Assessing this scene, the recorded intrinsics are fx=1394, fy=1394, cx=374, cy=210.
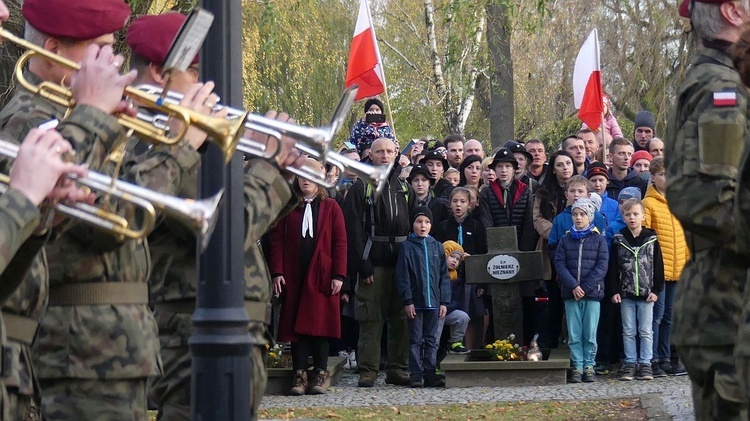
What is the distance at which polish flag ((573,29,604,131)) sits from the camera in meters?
16.4

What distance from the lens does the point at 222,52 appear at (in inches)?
230

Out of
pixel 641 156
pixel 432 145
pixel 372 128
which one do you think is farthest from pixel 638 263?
pixel 432 145

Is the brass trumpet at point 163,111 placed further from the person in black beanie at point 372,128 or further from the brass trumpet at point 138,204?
the person in black beanie at point 372,128

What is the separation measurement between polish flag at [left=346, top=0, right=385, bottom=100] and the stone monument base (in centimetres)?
472

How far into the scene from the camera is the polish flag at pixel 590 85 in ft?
53.8

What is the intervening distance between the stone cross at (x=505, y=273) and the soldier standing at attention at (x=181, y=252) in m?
6.97

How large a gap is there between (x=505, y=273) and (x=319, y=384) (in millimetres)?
2035

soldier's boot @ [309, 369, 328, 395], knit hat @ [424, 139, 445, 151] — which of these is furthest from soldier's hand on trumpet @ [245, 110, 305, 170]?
knit hat @ [424, 139, 445, 151]

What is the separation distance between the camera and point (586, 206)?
1210cm

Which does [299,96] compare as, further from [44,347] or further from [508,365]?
[44,347]

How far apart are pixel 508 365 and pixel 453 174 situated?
270cm

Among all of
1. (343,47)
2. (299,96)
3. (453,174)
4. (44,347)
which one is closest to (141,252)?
(44,347)

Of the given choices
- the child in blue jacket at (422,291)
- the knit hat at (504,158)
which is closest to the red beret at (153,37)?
the child in blue jacket at (422,291)

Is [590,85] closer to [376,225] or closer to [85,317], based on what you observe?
[376,225]
